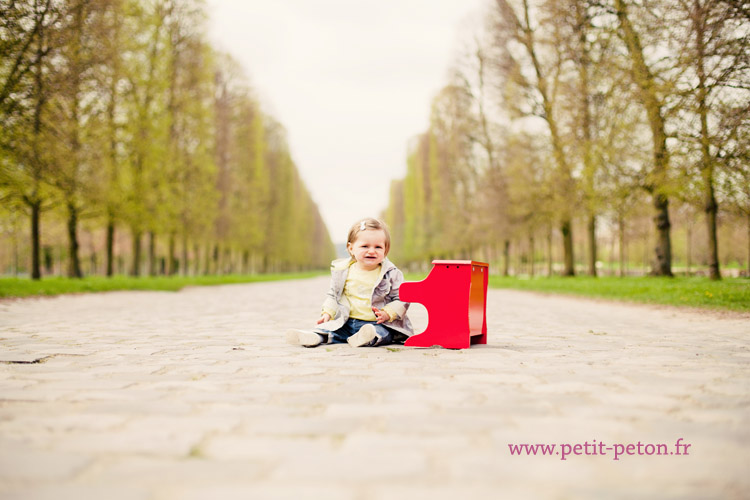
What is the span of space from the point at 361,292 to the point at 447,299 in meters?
0.86

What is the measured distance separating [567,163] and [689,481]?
56.0 feet

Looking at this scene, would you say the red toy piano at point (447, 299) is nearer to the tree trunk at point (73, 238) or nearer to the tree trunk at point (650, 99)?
the tree trunk at point (650, 99)

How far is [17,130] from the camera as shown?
37.7 ft

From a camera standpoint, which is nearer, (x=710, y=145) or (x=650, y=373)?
(x=650, y=373)

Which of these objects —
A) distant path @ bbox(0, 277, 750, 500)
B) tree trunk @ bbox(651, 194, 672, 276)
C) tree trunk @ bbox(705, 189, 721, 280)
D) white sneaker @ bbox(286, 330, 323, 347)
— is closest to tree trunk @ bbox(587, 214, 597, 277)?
tree trunk @ bbox(651, 194, 672, 276)

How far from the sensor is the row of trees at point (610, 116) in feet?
31.5

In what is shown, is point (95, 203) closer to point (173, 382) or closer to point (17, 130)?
point (17, 130)

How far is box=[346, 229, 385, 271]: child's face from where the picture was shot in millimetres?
4750

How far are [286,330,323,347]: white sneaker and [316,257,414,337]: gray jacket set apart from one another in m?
0.28

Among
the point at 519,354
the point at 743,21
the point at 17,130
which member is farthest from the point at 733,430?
the point at 17,130

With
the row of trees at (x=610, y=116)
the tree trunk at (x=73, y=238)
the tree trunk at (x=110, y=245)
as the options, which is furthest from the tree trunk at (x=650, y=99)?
the tree trunk at (x=110, y=245)

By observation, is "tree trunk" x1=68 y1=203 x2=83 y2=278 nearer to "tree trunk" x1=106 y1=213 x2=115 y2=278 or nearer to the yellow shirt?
"tree trunk" x1=106 y1=213 x2=115 y2=278

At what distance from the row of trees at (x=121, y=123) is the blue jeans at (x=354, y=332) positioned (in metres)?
10.4

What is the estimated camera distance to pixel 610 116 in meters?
15.0
